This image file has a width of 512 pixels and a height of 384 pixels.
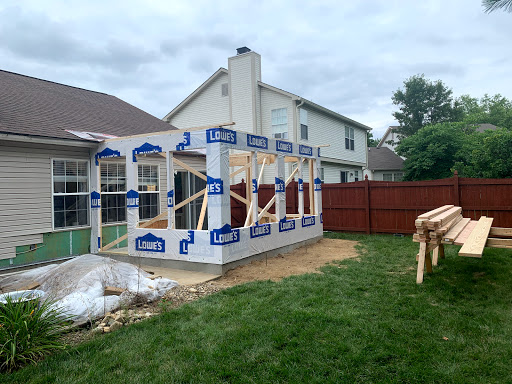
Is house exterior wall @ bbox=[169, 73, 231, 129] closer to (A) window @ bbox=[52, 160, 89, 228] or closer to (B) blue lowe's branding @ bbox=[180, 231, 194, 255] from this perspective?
(A) window @ bbox=[52, 160, 89, 228]

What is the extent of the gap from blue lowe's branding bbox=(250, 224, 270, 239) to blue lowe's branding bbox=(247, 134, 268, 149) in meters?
1.77

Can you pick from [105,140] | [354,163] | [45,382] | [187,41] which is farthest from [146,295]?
[354,163]

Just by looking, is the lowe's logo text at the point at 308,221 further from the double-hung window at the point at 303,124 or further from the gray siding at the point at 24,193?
the double-hung window at the point at 303,124

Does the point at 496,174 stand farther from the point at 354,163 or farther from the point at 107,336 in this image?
the point at 107,336

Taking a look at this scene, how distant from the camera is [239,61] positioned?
17688 millimetres

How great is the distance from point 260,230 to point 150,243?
93.5 inches

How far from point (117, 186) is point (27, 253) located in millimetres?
2604

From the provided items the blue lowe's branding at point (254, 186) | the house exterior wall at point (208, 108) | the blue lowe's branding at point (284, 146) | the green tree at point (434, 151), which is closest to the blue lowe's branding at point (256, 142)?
the blue lowe's branding at point (284, 146)

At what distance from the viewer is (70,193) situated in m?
8.29

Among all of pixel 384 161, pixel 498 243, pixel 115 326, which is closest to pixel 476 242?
pixel 498 243

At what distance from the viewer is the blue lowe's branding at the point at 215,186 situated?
681 centimetres

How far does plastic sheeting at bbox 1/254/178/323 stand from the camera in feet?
14.6

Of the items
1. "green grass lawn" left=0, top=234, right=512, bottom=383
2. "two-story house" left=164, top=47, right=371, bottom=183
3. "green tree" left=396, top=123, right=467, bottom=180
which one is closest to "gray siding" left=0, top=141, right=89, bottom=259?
"green grass lawn" left=0, top=234, right=512, bottom=383

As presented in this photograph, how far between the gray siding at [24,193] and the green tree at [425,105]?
34.5m
